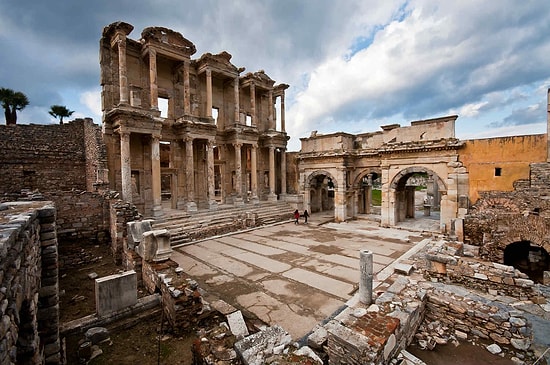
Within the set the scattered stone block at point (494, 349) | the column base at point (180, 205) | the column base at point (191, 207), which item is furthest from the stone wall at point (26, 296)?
the column base at point (180, 205)

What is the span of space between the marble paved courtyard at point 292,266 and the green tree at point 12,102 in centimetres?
2762

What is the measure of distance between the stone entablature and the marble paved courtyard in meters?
5.67

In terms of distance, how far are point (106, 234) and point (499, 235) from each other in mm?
17863

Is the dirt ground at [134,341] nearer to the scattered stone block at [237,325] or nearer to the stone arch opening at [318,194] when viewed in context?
the scattered stone block at [237,325]

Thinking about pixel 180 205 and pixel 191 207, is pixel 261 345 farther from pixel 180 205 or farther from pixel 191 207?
pixel 180 205

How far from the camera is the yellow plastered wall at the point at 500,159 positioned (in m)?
12.4

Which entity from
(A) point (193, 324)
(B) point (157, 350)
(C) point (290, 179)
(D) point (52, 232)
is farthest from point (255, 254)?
(C) point (290, 179)

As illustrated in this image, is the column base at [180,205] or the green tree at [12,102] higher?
the green tree at [12,102]

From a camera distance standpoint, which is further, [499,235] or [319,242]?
[319,242]

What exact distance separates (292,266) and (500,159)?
12.6m

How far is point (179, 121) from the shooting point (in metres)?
17.1

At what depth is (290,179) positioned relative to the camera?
25.2 m

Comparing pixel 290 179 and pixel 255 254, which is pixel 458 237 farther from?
pixel 290 179

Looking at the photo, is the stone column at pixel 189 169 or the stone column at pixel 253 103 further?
the stone column at pixel 253 103
